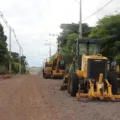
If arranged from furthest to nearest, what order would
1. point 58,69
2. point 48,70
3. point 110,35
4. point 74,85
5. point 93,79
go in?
point 48,70 → point 58,69 → point 110,35 → point 74,85 → point 93,79

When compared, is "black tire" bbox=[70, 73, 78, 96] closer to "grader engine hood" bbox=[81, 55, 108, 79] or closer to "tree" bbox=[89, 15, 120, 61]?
"grader engine hood" bbox=[81, 55, 108, 79]

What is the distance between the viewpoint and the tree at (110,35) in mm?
23156

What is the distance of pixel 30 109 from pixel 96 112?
241 centimetres

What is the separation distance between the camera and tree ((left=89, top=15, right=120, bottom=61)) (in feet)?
76.0

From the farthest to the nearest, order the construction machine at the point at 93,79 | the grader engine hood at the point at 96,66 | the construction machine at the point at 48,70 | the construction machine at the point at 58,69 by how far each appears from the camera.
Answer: the construction machine at the point at 48,70 < the construction machine at the point at 58,69 < the grader engine hood at the point at 96,66 < the construction machine at the point at 93,79

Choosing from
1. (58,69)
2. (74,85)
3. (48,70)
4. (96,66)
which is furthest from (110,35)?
(48,70)

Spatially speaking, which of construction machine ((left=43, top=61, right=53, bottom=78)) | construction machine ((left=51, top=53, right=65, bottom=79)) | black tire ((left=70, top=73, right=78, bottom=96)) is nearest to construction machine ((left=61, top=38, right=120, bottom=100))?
black tire ((left=70, top=73, right=78, bottom=96))

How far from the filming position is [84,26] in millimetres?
72062

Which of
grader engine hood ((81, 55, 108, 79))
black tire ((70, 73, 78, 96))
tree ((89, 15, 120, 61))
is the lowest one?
black tire ((70, 73, 78, 96))

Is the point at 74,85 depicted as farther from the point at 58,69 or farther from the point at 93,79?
the point at 58,69

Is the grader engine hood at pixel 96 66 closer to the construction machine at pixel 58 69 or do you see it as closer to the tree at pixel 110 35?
the tree at pixel 110 35

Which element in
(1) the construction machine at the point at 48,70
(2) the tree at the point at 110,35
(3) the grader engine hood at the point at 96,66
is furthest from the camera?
(1) the construction machine at the point at 48,70

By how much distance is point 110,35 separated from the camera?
77.1ft

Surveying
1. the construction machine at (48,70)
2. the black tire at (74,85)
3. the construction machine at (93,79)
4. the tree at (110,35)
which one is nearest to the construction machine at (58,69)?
the construction machine at (48,70)
